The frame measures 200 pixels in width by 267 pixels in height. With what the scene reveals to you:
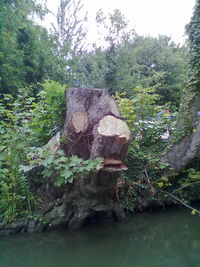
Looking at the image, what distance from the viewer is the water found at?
2838 mm

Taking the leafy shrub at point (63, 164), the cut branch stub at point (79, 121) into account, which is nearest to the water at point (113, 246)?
the leafy shrub at point (63, 164)

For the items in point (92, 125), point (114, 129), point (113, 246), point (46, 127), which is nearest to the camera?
point (113, 246)

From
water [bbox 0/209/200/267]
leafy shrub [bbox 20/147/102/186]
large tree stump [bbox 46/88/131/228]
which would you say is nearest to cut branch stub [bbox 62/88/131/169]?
large tree stump [bbox 46/88/131/228]

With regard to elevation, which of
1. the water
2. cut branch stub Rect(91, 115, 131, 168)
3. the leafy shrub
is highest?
cut branch stub Rect(91, 115, 131, 168)

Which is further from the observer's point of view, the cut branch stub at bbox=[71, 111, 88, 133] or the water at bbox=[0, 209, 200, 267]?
the cut branch stub at bbox=[71, 111, 88, 133]

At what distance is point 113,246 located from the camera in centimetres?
324

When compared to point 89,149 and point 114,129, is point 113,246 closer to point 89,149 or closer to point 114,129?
point 89,149

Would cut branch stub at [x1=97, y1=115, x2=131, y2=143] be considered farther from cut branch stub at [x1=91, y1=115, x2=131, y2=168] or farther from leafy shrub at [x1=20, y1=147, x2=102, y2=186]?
leafy shrub at [x1=20, y1=147, x2=102, y2=186]

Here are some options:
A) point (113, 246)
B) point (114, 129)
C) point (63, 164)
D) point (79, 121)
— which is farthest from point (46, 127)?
point (113, 246)

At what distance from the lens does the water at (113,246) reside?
2.84 metres

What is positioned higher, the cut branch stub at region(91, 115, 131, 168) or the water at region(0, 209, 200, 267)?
the cut branch stub at region(91, 115, 131, 168)

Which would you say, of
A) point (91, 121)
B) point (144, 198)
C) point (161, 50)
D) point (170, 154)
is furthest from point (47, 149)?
point (161, 50)

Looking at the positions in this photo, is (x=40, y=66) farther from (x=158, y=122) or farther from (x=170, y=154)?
(x=170, y=154)

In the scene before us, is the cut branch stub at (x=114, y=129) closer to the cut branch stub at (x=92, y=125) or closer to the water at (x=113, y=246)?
the cut branch stub at (x=92, y=125)
